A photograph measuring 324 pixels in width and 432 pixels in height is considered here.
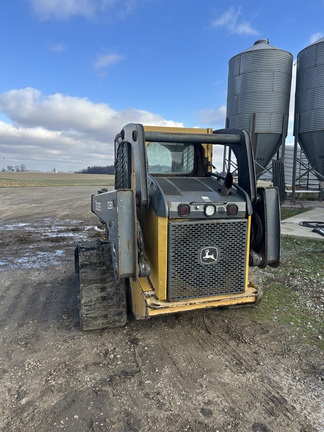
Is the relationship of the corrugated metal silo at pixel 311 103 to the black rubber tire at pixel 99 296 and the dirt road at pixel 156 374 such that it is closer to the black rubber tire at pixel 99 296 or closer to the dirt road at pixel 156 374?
the dirt road at pixel 156 374

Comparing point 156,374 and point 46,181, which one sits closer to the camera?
point 156,374

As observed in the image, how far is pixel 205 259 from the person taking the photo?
10.5 ft

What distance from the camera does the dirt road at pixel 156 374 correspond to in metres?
2.35

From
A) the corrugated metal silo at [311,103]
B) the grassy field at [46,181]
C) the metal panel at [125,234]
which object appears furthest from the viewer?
the grassy field at [46,181]

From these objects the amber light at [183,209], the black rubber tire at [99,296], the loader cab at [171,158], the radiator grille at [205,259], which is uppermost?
the loader cab at [171,158]

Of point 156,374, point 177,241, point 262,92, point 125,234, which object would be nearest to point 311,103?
point 262,92

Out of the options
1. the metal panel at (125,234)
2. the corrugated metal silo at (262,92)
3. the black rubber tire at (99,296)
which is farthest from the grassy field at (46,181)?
the metal panel at (125,234)

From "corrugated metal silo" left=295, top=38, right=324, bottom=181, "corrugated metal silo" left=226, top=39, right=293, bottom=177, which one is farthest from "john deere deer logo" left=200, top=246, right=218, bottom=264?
"corrugated metal silo" left=295, top=38, right=324, bottom=181

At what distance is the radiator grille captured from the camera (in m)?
3.10

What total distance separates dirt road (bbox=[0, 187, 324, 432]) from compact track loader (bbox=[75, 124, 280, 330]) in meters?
0.42

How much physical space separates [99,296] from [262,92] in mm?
12087

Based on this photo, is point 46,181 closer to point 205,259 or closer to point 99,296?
point 99,296

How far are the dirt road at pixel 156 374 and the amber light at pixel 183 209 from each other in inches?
55.5

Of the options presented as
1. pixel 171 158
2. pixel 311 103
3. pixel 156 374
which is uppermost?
pixel 311 103
